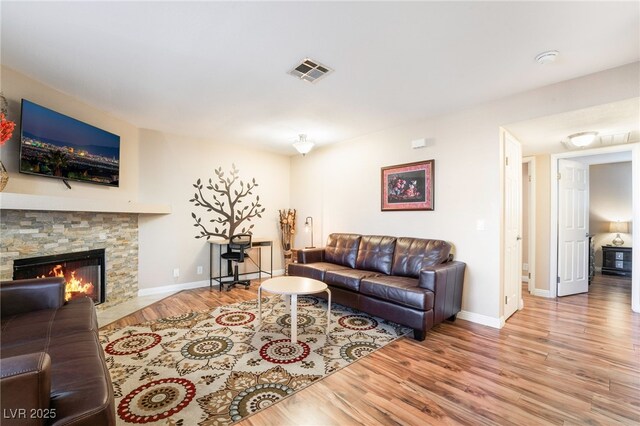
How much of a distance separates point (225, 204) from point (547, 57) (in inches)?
180

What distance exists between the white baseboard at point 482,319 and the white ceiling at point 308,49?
240cm

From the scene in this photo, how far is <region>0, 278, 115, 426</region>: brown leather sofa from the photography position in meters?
0.93

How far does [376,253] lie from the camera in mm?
3863

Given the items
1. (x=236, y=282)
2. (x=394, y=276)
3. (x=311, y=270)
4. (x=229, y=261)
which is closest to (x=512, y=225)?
(x=394, y=276)

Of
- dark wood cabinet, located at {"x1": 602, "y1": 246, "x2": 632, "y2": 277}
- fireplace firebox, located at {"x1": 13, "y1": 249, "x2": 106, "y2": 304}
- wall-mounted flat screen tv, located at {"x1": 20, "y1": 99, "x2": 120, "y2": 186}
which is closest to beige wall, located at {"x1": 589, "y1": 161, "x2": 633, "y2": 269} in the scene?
dark wood cabinet, located at {"x1": 602, "y1": 246, "x2": 632, "y2": 277}

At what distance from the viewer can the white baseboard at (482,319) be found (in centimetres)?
Result: 303

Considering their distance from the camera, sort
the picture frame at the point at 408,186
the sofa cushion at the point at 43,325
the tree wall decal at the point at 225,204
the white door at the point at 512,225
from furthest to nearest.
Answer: the tree wall decal at the point at 225,204 < the picture frame at the point at 408,186 < the white door at the point at 512,225 < the sofa cushion at the point at 43,325

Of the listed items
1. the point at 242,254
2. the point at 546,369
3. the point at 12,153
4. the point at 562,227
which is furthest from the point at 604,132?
the point at 12,153

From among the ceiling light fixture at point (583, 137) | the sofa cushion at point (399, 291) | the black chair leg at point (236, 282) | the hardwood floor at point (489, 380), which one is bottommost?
the hardwood floor at point (489, 380)

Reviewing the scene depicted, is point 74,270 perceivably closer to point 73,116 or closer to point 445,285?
point 73,116

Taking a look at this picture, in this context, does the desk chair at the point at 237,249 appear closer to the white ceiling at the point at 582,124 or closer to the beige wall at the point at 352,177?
the beige wall at the point at 352,177

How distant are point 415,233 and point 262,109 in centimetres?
253

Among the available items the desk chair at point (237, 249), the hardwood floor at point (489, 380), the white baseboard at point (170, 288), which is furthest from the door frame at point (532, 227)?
the white baseboard at point (170, 288)

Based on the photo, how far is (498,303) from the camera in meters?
3.03
